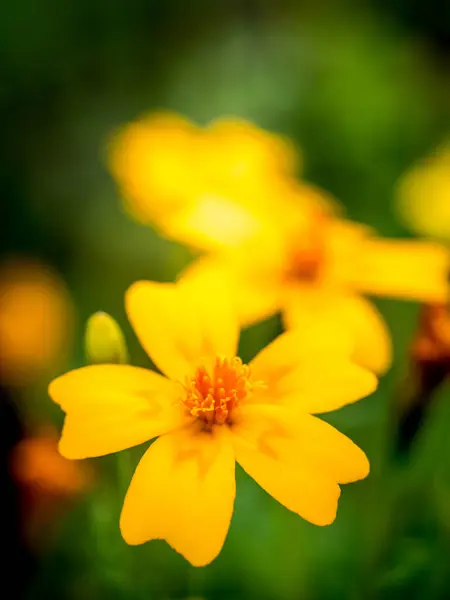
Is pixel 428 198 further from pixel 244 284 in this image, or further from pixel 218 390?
pixel 218 390

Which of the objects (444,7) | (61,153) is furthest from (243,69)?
(444,7)

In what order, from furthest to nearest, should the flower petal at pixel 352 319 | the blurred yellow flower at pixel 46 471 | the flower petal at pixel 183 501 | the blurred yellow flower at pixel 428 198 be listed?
1. the blurred yellow flower at pixel 428 198
2. the blurred yellow flower at pixel 46 471
3. the flower petal at pixel 352 319
4. the flower petal at pixel 183 501

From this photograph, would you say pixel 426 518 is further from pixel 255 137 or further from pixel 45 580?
pixel 255 137

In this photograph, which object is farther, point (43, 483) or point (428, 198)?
point (428, 198)

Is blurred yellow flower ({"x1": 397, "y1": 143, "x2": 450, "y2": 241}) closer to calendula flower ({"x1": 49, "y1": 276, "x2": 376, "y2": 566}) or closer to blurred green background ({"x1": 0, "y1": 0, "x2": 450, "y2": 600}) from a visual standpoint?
blurred green background ({"x1": 0, "y1": 0, "x2": 450, "y2": 600})

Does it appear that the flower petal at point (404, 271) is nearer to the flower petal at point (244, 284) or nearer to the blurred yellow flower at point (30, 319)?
the flower petal at point (244, 284)

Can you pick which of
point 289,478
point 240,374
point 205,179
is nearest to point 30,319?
point 205,179

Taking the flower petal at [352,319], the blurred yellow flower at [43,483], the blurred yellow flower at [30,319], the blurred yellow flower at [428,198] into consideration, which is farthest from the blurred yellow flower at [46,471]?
the blurred yellow flower at [428,198]
